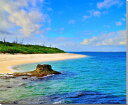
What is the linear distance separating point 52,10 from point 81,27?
92cm

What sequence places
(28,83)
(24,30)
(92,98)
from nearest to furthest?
1. (92,98)
2. (24,30)
3. (28,83)

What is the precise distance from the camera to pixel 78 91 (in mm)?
7371

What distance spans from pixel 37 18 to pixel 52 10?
0.50 metres

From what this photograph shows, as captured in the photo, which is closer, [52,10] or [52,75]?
[52,10]

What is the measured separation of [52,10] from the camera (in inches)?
278

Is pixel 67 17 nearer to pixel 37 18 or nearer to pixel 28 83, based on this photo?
pixel 37 18

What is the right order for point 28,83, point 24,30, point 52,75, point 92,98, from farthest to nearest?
point 52,75
point 28,83
point 24,30
point 92,98

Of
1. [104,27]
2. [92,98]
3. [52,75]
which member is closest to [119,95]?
[92,98]

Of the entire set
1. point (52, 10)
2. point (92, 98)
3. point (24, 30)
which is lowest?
point (92, 98)

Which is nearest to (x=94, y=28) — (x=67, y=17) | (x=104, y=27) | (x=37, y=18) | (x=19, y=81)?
(x=104, y=27)

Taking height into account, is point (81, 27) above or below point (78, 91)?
above

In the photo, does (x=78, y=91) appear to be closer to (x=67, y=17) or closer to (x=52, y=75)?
(x=67, y=17)

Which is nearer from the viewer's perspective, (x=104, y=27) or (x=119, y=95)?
(x=119, y=95)

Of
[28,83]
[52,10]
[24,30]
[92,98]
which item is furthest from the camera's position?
[28,83]
